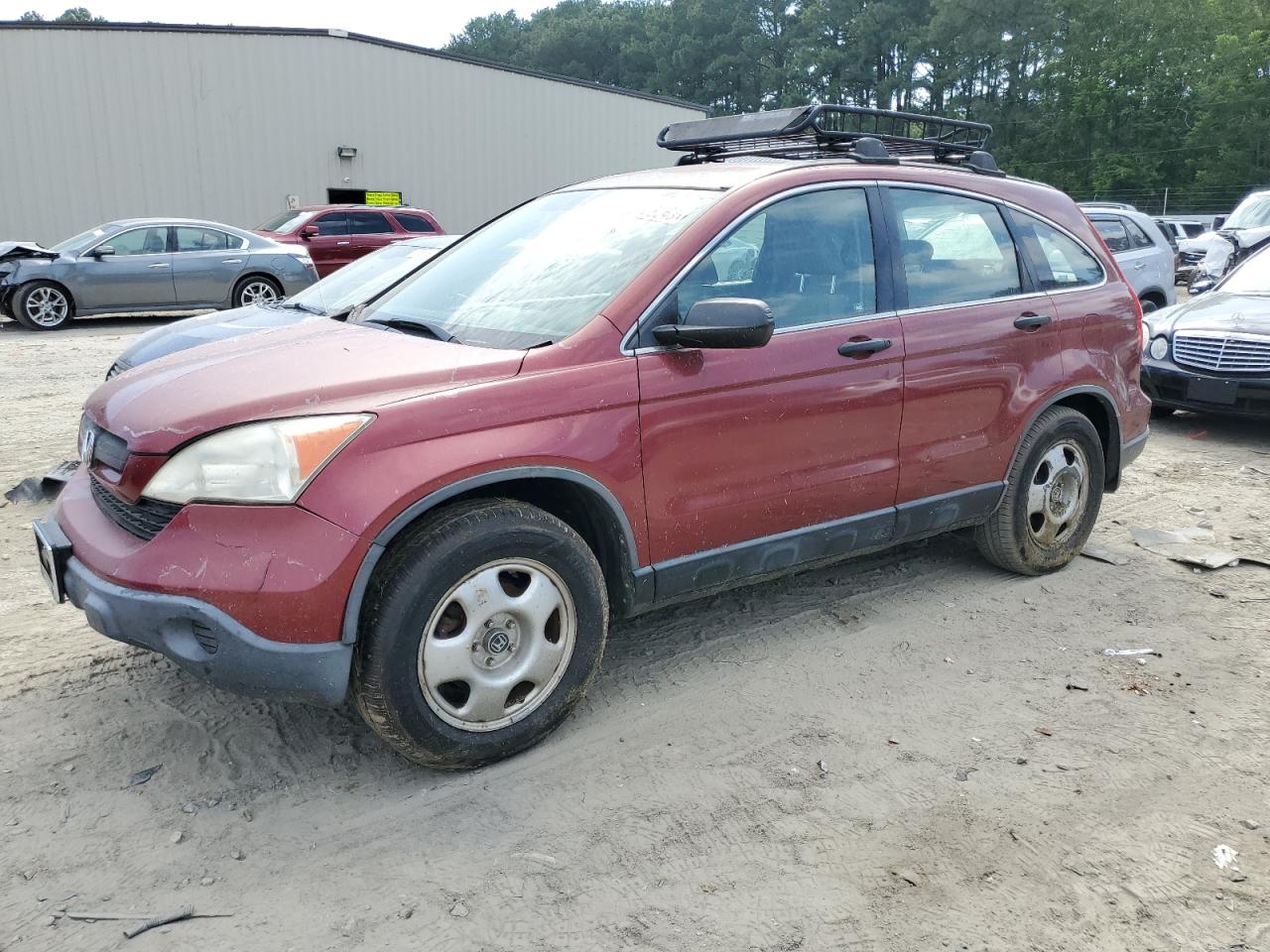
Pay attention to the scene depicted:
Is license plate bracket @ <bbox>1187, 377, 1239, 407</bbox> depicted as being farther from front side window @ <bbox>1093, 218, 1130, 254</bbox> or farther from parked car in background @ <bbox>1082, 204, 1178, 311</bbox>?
front side window @ <bbox>1093, 218, 1130, 254</bbox>

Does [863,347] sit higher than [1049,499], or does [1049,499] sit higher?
[863,347]

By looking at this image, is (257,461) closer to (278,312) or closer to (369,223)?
(278,312)

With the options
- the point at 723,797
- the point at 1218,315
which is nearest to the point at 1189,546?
the point at 723,797

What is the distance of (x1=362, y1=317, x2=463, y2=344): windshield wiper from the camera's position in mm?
3627

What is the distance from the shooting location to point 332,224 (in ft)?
58.2

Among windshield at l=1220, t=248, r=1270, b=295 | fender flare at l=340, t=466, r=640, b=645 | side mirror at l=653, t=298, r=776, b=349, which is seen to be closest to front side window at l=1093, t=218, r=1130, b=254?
windshield at l=1220, t=248, r=1270, b=295

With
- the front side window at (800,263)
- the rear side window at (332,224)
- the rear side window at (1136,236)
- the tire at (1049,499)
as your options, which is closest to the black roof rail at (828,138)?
the front side window at (800,263)

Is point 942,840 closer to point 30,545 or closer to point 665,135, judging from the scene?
point 665,135

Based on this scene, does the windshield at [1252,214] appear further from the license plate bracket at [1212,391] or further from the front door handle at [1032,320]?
the front door handle at [1032,320]

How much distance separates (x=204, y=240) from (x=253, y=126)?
429 inches

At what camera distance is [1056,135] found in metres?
54.0

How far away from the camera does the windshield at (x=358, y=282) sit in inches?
286

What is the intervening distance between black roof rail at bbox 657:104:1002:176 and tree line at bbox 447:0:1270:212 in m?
35.3

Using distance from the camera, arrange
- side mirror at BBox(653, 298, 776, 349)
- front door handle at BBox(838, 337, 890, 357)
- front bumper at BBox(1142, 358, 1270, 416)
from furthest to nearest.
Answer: front bumper at BBox(1142, 358, 1270, 416) < front door handle at BBox(838, 337, 890, 357) < side mirror at BBox(653, 298, 776, 349)
